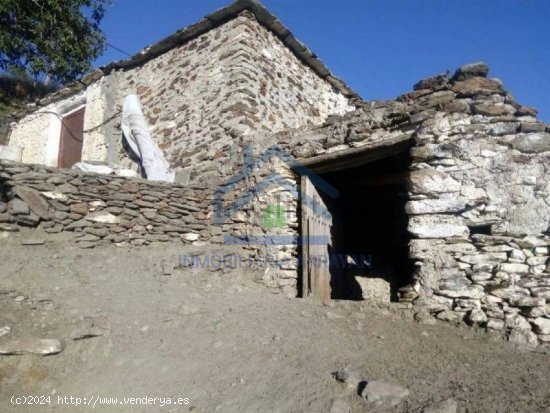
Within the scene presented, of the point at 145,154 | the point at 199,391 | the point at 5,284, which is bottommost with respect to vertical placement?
the point at 199,391

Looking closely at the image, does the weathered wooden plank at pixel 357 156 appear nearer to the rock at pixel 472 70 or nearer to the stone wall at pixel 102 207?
the rock at pixel 472 70

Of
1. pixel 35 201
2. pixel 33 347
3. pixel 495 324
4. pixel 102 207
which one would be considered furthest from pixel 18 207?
pixel 495 324

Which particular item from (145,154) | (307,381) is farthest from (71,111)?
(307,381)

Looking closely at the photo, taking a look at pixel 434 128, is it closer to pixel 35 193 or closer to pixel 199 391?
pixel 199 391

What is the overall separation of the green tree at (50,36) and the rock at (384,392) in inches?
424

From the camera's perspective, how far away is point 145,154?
7133mm

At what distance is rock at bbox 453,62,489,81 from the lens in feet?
13.3

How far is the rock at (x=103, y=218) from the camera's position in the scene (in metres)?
5.01

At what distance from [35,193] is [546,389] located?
209 inches

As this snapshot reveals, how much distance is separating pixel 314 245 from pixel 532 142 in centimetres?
272

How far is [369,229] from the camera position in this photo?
7621 mm

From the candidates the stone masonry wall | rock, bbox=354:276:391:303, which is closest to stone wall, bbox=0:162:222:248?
rock, bbox=354:276:391:303

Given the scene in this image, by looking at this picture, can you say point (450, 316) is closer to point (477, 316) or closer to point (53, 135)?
point (477, 316)

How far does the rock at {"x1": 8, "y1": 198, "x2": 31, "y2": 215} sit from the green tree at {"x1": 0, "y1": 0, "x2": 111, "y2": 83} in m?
6.85
